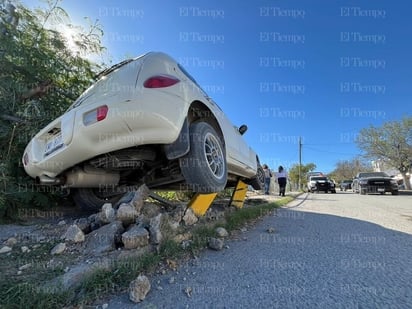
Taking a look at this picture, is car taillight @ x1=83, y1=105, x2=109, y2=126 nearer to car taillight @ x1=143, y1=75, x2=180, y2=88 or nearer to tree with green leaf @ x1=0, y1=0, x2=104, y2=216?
car taillight @ x1=143, y1=75, x2=180, y2=88

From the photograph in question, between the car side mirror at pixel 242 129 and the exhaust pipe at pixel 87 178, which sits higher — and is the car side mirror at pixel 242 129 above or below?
above

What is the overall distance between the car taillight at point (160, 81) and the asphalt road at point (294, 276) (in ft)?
5.54

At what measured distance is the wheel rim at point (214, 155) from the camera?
2996 mm

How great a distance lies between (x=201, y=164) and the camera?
8.59ft

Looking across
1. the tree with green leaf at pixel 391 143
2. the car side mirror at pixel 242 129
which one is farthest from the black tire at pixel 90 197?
the tree with green leaf at pixel 391 143

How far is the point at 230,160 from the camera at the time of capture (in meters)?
3.74

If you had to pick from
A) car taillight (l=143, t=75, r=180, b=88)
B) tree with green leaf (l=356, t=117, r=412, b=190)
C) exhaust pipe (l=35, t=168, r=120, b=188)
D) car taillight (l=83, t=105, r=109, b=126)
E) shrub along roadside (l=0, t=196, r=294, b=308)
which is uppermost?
tree with green leaf (l=356, t=117, r=412, b=190)

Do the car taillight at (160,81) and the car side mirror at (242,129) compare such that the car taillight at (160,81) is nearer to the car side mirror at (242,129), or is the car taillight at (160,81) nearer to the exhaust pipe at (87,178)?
the exhaust pipe at (87,178)

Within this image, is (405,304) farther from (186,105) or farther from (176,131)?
(186,105)

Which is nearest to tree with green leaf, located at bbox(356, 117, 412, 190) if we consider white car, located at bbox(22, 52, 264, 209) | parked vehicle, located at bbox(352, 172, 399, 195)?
parked vehicle, located at bbox(352, 172, 399, 195)

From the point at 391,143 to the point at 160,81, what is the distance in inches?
1249

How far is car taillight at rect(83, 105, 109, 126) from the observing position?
2.28m

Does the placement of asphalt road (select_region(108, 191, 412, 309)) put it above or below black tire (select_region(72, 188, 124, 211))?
below

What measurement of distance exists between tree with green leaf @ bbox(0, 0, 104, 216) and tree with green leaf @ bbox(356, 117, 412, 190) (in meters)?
30.5
